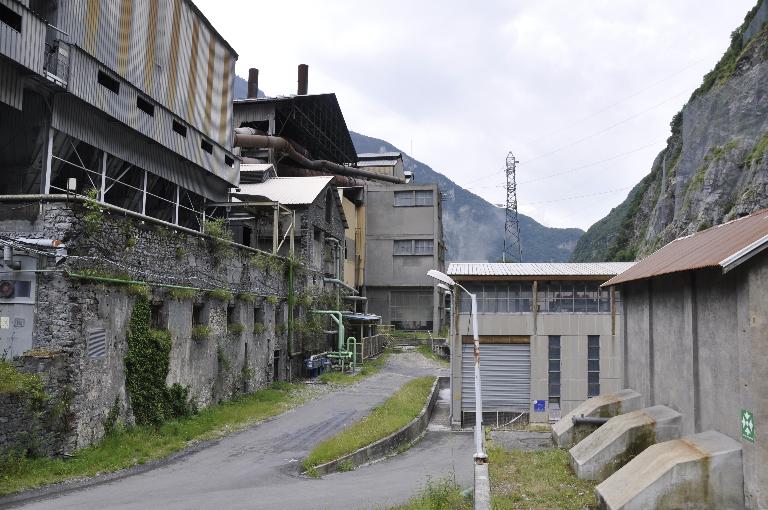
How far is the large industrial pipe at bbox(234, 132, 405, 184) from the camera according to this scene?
46812 millimetres

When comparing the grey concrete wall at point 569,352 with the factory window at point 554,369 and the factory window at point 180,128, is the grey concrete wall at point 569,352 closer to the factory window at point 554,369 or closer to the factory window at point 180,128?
the factory window at point 554,369

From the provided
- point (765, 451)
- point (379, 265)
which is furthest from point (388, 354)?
point (765, 451)

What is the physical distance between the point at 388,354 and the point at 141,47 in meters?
27.3

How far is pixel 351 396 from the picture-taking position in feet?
89.2

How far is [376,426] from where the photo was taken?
67.8 feet

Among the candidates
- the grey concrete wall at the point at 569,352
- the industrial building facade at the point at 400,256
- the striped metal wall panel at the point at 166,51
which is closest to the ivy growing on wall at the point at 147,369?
the striped metal wall panel at the point at 166,51

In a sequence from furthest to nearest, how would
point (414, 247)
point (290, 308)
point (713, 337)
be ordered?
point (414, 247)
point (290, 308)
point (713, 337)

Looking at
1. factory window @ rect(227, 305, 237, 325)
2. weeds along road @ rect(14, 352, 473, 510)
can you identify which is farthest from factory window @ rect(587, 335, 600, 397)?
factory window @ rect(227, 305, 237, 325)

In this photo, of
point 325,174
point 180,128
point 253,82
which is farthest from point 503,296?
point 253,82

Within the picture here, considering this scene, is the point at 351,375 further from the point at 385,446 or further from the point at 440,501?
the point at 440,501

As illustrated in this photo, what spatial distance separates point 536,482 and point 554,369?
512 inches

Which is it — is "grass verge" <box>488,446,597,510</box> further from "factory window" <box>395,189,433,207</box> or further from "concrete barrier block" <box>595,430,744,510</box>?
"factory window" <box>395,189,433,207</box>

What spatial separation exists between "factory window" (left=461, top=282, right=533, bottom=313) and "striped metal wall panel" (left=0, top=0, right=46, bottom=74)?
17440 mm

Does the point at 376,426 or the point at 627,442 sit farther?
the point at 376,426
